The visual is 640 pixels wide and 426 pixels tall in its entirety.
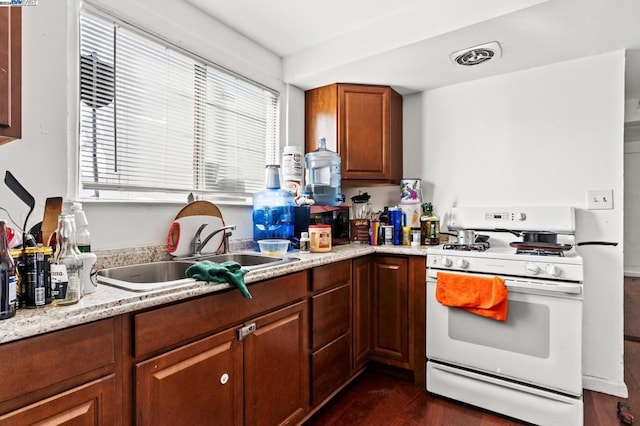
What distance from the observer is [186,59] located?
6.34ft

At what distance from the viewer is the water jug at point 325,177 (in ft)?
8.41

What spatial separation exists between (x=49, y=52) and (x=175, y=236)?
896 millimetres

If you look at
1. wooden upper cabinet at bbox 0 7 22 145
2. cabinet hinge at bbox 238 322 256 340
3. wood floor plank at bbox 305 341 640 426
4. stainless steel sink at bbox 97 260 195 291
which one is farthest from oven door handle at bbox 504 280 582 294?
wooden upper cabinet at bbox 0 7 22 145

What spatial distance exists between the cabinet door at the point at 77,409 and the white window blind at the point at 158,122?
0.91 meters

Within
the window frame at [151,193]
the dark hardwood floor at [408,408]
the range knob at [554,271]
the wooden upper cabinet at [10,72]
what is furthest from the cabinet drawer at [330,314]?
the wooden upper cabinet at [10,72]

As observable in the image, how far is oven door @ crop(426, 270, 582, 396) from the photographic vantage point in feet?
5.52

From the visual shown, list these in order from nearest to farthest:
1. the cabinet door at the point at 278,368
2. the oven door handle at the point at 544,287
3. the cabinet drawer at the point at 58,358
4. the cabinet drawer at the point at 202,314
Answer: the cabinet drawer at the point at 58,358, the cabinet drawer at the point at 202,314, the cabinet door at the point at 278,368, the oven door handle at the point at 544,287

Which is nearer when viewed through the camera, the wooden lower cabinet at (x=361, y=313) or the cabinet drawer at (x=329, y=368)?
the cabinet drawer at (x=329, y=368)

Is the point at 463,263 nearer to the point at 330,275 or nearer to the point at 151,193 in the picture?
the point at 330,275

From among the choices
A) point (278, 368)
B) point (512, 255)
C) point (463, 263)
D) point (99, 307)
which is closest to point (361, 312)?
point (463, 263)

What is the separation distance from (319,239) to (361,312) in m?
0.56

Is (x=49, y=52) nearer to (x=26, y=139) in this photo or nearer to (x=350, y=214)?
(x=26, y=139)

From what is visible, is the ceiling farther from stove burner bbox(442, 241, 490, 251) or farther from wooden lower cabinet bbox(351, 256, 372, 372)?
wooden lower cabinet bbox(351, 256, 372, 372)

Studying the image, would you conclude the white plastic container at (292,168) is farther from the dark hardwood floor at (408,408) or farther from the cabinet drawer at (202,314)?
the dark hardwood floor at (408,408)
